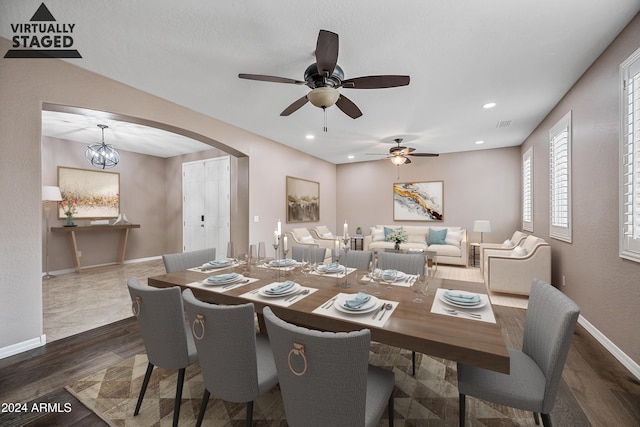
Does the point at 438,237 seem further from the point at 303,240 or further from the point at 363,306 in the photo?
the point at 363,306

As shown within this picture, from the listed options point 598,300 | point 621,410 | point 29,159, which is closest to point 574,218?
point 598,300

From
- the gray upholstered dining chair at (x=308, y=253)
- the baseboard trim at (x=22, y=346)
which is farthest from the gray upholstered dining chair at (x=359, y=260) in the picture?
the baseboard trim at (x=22, y=346)

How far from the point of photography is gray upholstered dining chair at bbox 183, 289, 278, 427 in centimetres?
111

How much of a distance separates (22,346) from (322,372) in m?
3.02

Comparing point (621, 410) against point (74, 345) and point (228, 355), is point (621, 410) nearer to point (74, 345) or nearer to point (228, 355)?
point (228, 355)

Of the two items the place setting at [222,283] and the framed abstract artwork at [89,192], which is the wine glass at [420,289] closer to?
the place setting at [222,283]

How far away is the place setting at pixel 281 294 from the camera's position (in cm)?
150

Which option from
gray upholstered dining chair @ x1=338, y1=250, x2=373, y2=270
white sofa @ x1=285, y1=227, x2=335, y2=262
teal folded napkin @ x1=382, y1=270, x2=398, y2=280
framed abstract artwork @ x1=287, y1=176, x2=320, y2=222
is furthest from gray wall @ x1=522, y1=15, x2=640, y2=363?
framed abstract artwork @ x1=287, y1=176, x2=320, y2=222

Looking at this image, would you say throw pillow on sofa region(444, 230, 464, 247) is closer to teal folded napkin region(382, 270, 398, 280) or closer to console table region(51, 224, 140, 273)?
teal folded napkin region(382, 270, 398, 280)

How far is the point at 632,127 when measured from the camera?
6.59 ft

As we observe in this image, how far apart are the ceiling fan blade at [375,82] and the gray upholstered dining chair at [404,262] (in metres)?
1.43

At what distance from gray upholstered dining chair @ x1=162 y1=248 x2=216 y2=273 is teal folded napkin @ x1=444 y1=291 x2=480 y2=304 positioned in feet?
7.19

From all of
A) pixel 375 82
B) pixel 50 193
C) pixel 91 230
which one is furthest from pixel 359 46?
pixel 91 230
